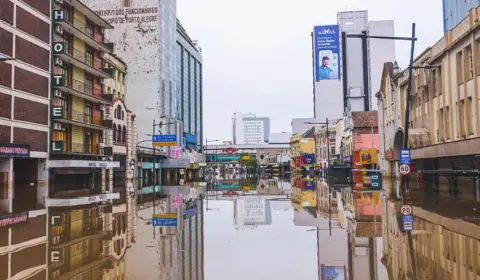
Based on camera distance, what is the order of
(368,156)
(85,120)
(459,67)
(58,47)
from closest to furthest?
1. (459,67)
2. (58,47)
3. (85,120)
4. (368,156)

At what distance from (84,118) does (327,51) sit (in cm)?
8224

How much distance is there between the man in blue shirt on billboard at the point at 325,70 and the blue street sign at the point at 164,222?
110 metres

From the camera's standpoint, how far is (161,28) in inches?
3435

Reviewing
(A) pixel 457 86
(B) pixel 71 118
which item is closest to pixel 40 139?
(B) pixel 71 118

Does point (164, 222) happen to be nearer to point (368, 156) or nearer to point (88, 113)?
point (88, 113)

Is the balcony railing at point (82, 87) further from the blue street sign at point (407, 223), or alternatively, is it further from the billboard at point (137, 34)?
the blue street sign at point (407, 223)

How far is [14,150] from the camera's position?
38.6 m

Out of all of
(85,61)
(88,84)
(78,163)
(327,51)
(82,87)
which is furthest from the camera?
(327,51)

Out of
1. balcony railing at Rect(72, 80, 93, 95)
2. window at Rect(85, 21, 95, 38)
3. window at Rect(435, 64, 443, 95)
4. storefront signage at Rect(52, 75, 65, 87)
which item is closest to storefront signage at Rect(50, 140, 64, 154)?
storefront signage at Rect(52, 75, 65, 87)

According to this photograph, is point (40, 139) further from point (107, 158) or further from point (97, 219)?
point (97, 219)

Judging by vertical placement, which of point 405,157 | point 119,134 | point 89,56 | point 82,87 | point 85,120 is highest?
point 89,56

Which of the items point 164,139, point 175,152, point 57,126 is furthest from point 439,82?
point 175,152

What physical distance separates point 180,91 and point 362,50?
47918 mm

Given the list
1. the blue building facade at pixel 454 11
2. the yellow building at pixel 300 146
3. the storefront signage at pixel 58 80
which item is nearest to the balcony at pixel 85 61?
the storefront signage at pixel 58 80
